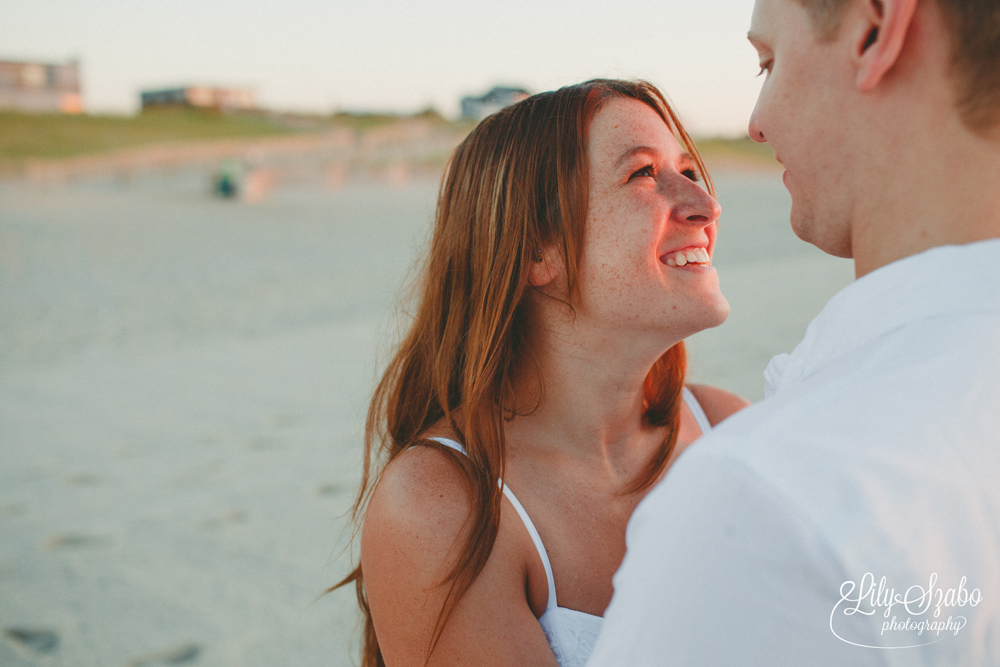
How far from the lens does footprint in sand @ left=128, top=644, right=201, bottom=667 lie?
3361mm

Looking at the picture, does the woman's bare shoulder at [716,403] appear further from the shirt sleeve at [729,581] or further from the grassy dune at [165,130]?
the grassy dune at [165,130]

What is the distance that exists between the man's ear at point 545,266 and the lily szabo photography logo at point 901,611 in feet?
4.73

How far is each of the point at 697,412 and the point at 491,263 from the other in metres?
1.04

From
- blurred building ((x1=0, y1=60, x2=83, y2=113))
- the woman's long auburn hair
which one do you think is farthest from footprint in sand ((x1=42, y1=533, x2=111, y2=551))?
blurred building ((x1=0, y1=60, x2=83, y2=113))

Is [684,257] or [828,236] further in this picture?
[684,257]

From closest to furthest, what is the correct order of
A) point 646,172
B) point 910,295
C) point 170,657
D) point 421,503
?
Result: point 910,295 → point 421,503 → point 646,172 → point 170,657

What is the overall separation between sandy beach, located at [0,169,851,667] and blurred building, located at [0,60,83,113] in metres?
62.8

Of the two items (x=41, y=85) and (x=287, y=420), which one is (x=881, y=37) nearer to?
(x=287, y=420)

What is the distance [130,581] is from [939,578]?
169 inches

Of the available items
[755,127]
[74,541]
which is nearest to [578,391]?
[755,127]

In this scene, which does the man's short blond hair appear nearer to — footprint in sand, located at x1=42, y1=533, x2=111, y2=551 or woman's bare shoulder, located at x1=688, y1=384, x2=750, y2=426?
woman's bare shoulder, located at x1=688, y1=384, x2=750, y2=426

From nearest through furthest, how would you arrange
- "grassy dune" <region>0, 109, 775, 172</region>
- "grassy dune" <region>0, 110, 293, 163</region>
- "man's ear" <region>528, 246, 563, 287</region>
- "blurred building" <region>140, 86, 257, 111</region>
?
"man's ear" <region>528, 246, 563, 287</region> < "grassy dune" <region>0, 110, 293, 163</region> < "grassy dune" <region>0, 109, 775, 172</region> < "blurred building" <region>140, 86, 257, 111</region>

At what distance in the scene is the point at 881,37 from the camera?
3.13ft

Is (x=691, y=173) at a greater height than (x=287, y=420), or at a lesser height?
greater
